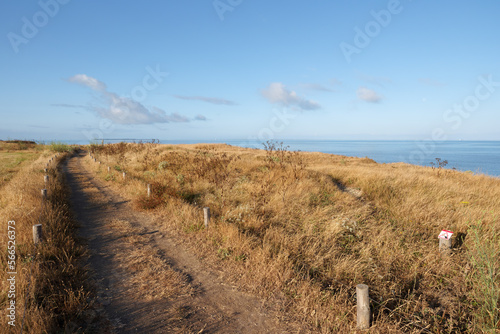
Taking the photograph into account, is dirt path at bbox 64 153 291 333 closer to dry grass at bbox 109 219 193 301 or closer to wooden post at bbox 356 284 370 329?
dry grass at bbox 109 219 193 301

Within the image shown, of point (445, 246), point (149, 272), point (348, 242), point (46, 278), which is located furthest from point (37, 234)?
point (445, 246)

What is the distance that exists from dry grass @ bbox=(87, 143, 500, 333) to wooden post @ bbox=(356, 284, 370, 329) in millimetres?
136

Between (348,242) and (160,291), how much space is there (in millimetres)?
5012

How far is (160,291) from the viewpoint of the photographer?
4547 mm

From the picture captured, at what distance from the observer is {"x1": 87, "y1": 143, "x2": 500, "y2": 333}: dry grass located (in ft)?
13.1

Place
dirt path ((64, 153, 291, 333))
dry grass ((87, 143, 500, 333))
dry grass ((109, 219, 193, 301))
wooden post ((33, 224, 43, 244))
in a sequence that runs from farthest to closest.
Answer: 1. wooden post ((33, 224, 43, 244))
2. dry grass ((109, 219, 193, 301))
3. dry grass ((87, 143, 500, 333))
4. dirt path ((64, 153, 291, 333))

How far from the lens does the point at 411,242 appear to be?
6.47 meters

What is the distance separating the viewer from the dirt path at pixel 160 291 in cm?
376

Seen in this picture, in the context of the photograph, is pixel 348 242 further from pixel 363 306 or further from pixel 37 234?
pixel 37 234

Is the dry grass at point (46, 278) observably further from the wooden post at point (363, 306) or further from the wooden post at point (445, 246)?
the wooden post at point (445, 246)

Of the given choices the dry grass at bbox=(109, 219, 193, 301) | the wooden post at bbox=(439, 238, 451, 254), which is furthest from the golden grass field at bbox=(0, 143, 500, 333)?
the dry grass at bbox=(109, 219, 193, 301)

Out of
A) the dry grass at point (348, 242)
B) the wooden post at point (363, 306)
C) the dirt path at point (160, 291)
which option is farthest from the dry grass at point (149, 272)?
the wooden post at point (363, 306)

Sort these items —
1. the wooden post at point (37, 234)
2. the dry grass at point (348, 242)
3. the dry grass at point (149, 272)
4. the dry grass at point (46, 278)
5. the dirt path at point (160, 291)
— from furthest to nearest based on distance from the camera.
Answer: the wooden post at point (37, 234)
the dry grass at point (149, 272)
the dry grass at point (348, 242)
the dirt path at point (160, 291)
the dry grass at point (46, 278)

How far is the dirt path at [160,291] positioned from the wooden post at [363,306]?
1.20 metres
